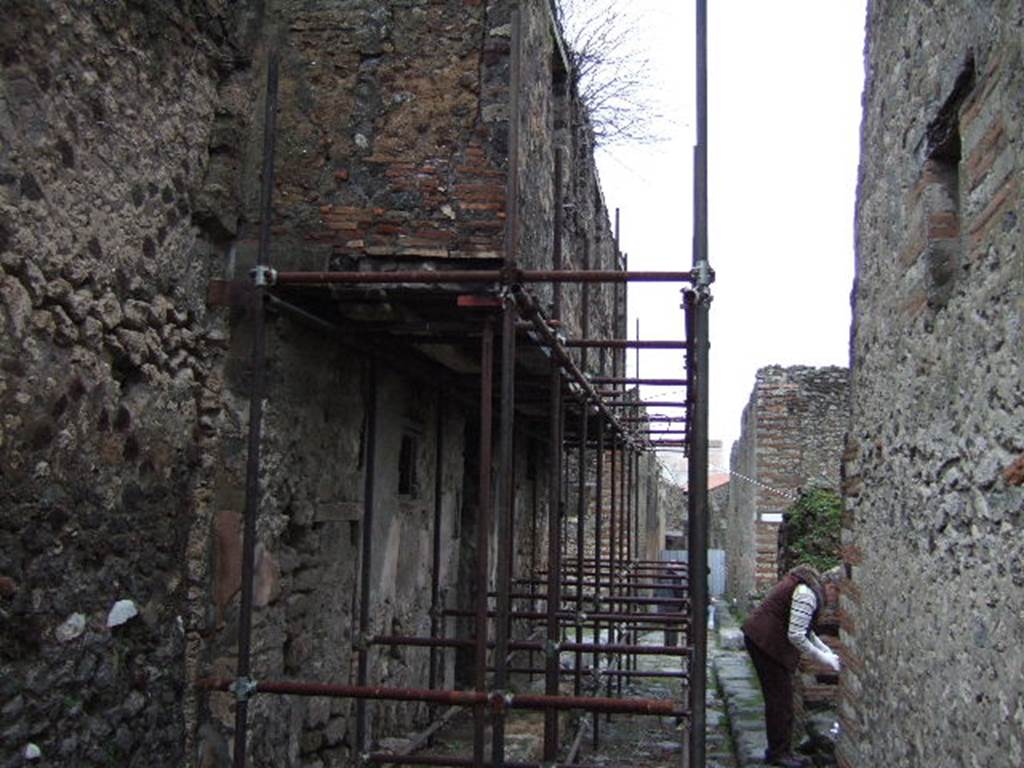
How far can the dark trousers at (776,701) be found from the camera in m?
6.72

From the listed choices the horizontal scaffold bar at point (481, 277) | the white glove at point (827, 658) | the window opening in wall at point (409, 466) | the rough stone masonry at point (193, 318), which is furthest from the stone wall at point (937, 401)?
the window opening in wall at point (409, 466)

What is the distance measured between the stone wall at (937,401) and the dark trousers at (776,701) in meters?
1.87

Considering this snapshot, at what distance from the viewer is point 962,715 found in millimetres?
3100

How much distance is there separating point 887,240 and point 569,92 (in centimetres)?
394

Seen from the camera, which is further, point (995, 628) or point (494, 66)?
point (494, 66)

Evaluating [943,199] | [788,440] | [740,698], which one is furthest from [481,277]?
[788,440]

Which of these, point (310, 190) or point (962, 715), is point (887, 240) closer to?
point (962, 715)

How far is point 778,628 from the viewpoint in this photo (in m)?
6.94

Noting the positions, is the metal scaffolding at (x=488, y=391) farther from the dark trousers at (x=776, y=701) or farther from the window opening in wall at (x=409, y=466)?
the dark trousers at (x=776, y=701)

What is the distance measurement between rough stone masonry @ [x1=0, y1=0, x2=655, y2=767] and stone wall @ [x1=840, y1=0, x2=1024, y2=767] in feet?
5.20

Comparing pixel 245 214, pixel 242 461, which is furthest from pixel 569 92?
pixel 242 461

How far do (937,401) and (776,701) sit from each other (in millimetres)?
3879

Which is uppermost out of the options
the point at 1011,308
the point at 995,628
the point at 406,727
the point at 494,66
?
the point at 494,66

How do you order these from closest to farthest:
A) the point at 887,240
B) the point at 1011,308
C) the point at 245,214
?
the point at 1011,308, the point at 887,240, the point at 245,214
